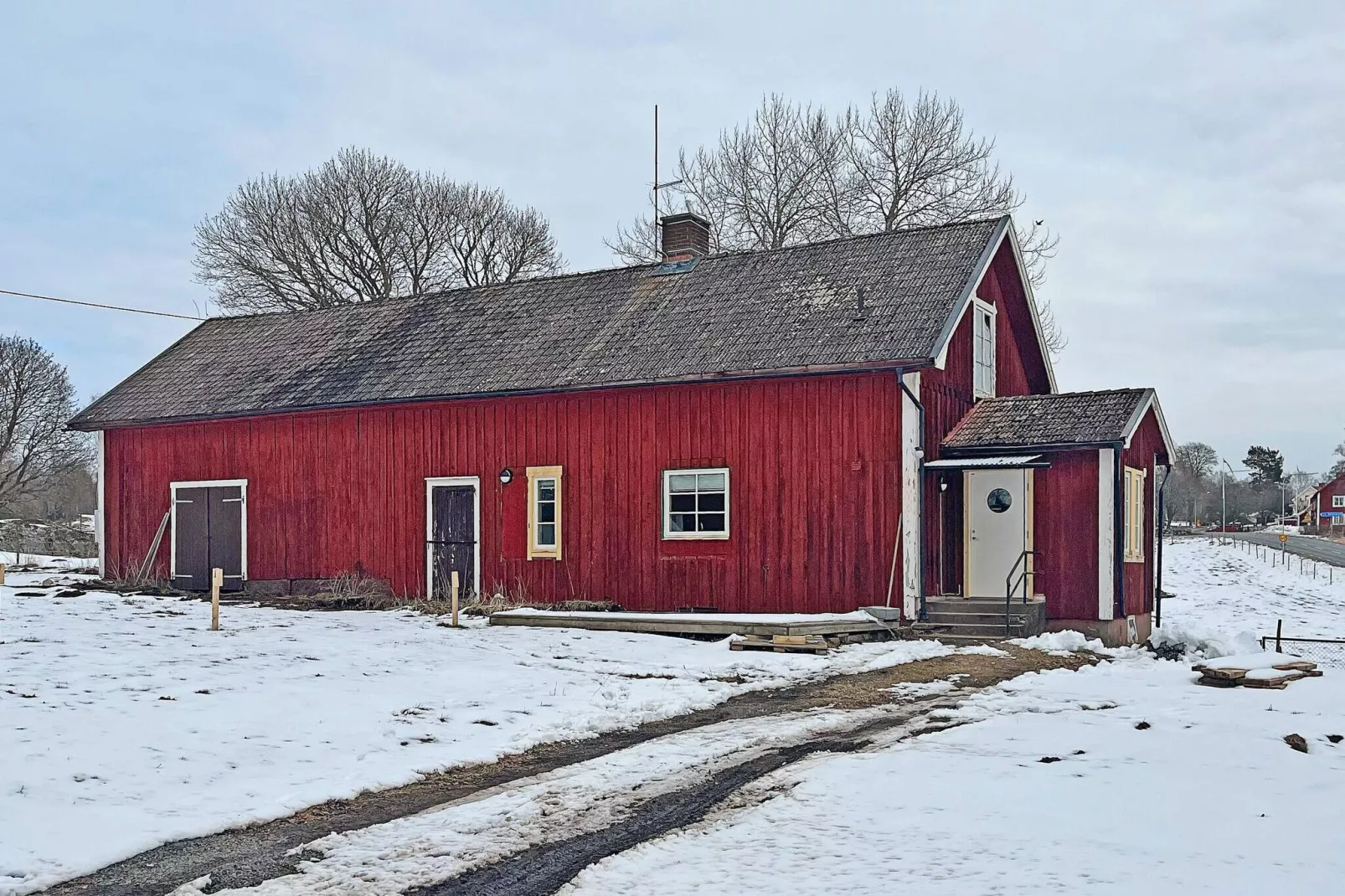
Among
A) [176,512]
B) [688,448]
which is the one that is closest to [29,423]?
[176,512]

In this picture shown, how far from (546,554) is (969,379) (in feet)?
22.7

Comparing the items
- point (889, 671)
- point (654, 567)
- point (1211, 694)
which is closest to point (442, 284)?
point (654, 567)

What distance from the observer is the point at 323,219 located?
126 feet

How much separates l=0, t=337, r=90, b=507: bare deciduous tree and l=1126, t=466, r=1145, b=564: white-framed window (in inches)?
1569

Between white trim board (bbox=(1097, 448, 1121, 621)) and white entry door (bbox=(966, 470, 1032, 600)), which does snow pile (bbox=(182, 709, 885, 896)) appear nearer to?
white trim board (bbox=(1097, 448, 1121, 621))

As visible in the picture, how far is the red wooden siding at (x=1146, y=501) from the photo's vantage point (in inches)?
703

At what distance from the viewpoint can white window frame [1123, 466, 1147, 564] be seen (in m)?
17.7

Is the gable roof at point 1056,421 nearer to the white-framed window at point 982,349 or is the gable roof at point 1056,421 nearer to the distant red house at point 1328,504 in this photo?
the white-framed window at point 982,349

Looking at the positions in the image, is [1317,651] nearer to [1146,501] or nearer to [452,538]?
[1146,501]

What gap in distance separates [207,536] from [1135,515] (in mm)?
15713

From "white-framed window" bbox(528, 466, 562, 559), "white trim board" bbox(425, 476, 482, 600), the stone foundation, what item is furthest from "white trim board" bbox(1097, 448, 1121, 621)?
"white trim board" bbox(425, 476, 482, 600)

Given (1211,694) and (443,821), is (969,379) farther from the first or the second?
(443,821)

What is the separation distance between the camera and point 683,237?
21.4 m

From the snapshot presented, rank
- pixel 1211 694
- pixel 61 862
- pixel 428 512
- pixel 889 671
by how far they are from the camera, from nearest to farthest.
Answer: pixel 61 862, pixel 1211 694, pixel 889 671, pixel 428 512
